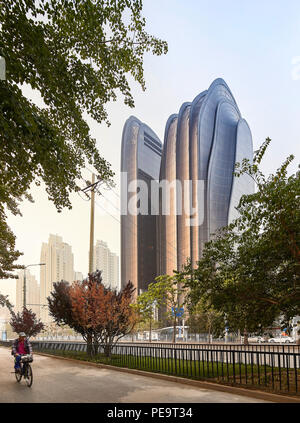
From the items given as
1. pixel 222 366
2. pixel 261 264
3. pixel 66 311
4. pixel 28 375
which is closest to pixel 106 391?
pixel 28 375

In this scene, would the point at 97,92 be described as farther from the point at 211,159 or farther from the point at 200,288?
the point at 211,159

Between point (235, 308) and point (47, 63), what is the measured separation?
939 centimetres

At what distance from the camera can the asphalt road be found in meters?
9.75

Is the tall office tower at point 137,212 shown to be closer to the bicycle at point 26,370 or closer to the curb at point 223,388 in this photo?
the curb at point 223,388

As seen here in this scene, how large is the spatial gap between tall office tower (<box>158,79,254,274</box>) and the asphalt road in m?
93.0

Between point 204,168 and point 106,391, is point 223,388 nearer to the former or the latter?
point 106,391

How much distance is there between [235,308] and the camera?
13.4 meters

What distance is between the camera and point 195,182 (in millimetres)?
111625

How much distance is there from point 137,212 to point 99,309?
11566 cm

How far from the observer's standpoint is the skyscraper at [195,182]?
110312mm

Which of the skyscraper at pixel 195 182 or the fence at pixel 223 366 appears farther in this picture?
the skyscraper at pixel 195 182

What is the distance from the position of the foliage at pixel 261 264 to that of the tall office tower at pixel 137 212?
11717 cm

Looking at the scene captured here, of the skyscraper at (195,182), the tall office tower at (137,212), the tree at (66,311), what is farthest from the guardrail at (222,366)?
the tall office tower at (137,212)

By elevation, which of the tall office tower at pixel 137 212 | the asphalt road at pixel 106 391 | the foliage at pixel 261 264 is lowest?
the asphalt road at pixel 106 391
